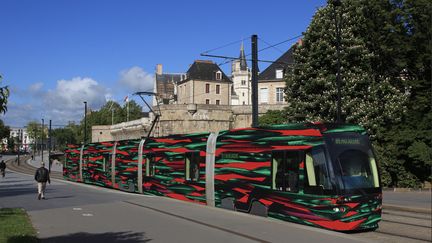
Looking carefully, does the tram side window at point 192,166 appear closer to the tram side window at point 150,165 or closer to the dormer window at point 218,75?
the tram side window at point 150,165

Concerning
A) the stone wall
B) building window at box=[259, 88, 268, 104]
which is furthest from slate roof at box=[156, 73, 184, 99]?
the stone wall

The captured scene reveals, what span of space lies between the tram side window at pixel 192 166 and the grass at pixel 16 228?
6.91 meters

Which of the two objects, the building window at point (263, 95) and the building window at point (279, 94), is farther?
the building window at point (263, 95)

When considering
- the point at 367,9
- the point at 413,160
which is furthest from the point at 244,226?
the point at 367,9

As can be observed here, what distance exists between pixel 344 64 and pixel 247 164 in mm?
19121

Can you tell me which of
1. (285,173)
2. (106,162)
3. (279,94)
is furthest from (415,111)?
(279,94)

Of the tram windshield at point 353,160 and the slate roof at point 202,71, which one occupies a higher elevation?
the slate roof at point 202,71

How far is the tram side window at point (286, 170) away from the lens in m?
13.2

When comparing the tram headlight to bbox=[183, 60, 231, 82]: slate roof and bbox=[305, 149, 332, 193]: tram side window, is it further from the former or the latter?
bbox=[183, 60, 231, 82]: slate roof

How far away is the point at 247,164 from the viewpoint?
15.6 meters

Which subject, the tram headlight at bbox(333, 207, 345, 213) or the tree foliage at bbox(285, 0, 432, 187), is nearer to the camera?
the tram headlight at bbox(333, 207, 345, 213)

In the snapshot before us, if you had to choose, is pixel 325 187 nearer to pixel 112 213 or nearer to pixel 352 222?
pixel 352 222

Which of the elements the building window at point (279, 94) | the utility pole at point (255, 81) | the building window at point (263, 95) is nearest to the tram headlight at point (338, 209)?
the utility pole at point (255, 81)

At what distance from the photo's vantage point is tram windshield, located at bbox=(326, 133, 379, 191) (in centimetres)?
1232
